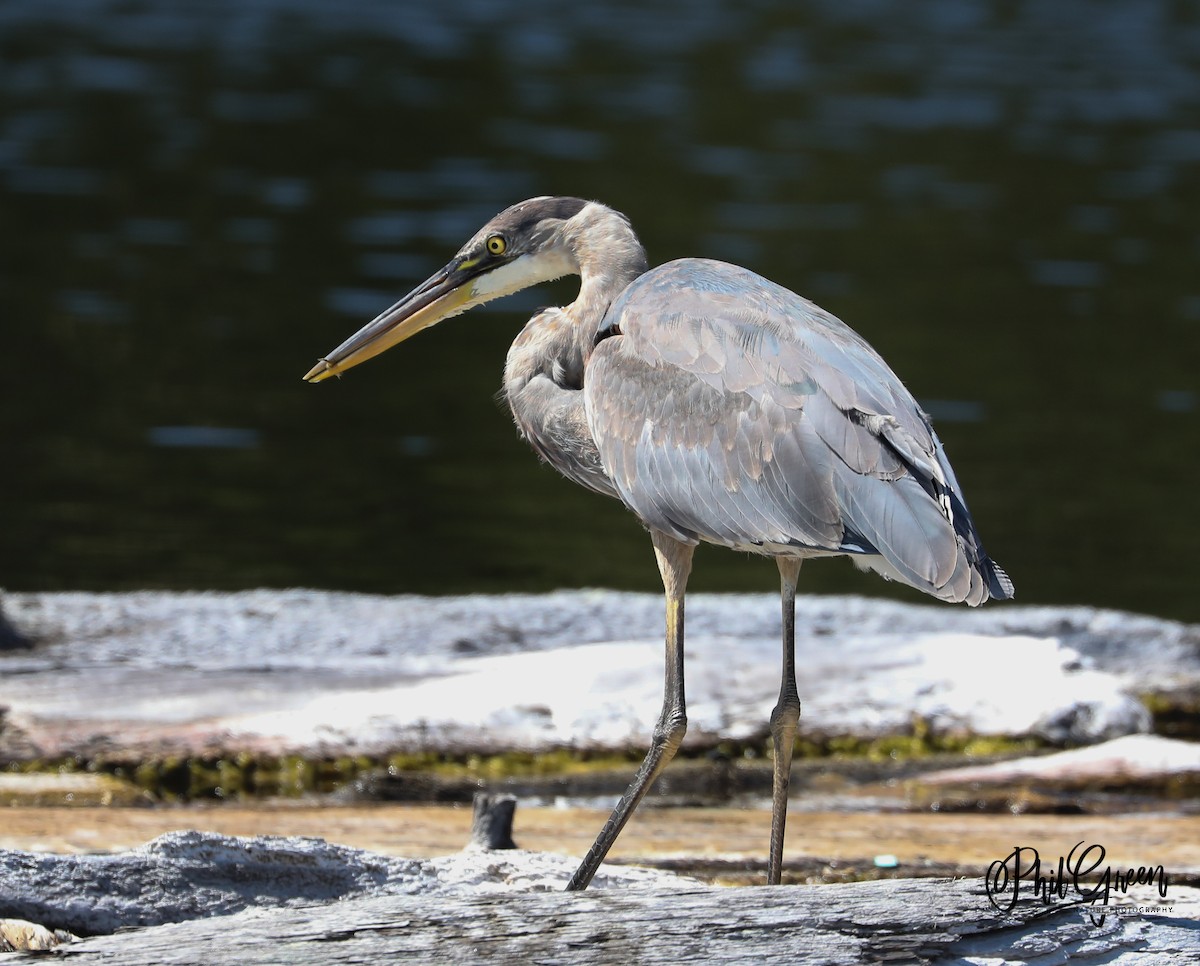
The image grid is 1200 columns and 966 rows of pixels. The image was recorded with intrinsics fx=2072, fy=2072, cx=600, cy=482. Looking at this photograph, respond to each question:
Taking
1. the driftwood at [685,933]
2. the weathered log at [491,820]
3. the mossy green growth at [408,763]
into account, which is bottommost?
the driftwood at [685,933]

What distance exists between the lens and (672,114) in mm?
29750

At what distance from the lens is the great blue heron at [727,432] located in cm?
490

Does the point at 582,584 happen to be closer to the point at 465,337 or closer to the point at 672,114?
the point at 465,337

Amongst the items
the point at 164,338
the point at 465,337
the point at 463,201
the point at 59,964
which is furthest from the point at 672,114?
the point at 59,964

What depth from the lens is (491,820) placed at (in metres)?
5.55

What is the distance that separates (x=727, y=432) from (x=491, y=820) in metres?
1.23

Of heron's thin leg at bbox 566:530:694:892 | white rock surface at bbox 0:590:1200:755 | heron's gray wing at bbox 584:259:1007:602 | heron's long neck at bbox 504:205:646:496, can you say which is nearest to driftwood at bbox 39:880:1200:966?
heron's gray wing at bbox 584:259:1007:602

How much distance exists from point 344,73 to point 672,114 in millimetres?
5518

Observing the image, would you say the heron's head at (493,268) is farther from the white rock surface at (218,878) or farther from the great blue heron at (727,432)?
the white rock surface at (218,878)

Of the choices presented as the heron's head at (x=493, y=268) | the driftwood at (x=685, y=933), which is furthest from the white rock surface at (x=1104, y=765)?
the driftwood at (x=685, y=933)

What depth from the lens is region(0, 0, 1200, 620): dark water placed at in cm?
1224

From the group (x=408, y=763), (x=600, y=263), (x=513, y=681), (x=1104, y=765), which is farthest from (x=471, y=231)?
(x=600, y=263)

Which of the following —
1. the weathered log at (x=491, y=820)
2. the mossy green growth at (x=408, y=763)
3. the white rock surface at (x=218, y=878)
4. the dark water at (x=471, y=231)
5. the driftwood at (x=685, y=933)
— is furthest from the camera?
the dark water at (x=471, y=231)

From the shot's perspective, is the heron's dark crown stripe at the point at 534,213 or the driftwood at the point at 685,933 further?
the heron's dark crown stripe at the point at 534,213
